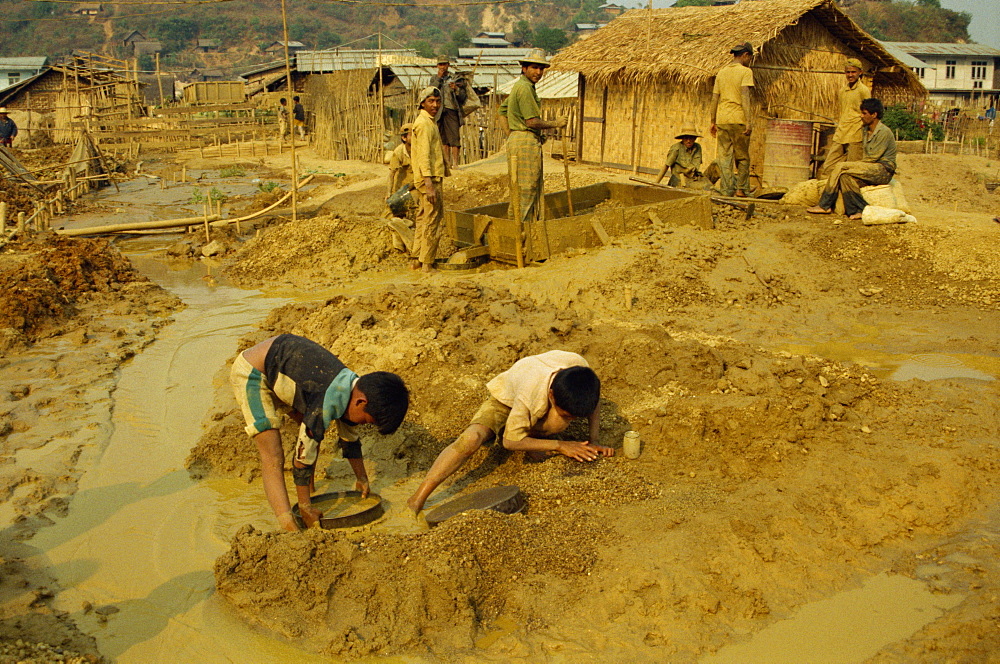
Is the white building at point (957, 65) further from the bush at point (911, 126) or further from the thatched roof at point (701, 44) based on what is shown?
the thatched roof at point (701, 44)

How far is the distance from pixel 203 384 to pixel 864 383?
16.1 ft

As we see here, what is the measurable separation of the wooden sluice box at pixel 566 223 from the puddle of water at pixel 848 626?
18.2 ft

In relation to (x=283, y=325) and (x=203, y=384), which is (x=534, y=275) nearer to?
(x=283, y=325)

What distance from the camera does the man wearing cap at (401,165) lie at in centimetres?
964

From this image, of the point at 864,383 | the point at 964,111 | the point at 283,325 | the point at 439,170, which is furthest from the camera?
the point at 964,111

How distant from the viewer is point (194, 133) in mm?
26906

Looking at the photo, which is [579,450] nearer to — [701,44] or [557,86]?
[701,44]

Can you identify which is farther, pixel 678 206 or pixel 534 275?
pixel 678 206

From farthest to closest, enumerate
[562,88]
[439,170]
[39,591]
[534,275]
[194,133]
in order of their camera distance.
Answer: [194,133], [562,88], [439,170], [534,275], [39,591]

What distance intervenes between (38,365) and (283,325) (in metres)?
1.98

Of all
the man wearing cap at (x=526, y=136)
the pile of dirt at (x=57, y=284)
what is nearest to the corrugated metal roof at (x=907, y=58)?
the man wearing cap at (x=526, y=136)

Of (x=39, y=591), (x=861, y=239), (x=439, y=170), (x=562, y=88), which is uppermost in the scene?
(x=562, y=88)

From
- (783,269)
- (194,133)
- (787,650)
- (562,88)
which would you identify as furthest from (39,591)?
(194,133)

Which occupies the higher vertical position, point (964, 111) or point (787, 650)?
point (964, 111)
